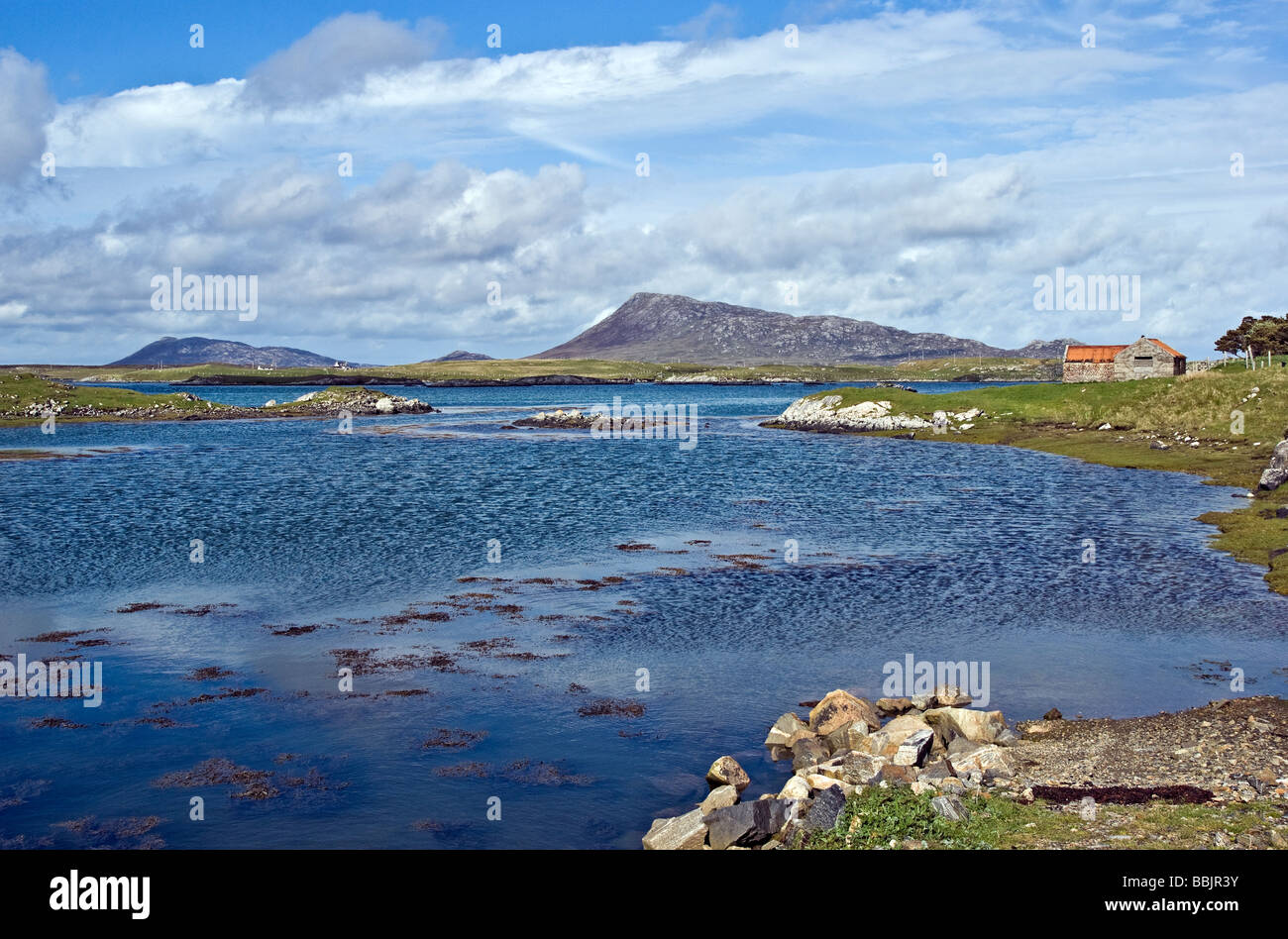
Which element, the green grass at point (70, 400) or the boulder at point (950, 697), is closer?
the boulder at point (950, 697)

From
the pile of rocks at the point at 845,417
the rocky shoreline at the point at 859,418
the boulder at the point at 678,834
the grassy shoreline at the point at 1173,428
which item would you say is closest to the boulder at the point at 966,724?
the boulder at the point at 678,834

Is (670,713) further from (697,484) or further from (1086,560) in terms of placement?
(697,484)

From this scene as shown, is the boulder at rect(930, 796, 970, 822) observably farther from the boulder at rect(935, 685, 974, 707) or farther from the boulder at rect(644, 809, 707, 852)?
the boulder at rect(935, 685, 974, 707)

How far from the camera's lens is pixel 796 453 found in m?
101

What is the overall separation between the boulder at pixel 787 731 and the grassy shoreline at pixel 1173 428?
24.2m

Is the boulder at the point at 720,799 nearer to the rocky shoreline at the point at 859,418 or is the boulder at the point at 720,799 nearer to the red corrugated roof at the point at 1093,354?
the rocky shoreline at the point at 859,418

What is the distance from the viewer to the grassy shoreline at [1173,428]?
4781 centimetres

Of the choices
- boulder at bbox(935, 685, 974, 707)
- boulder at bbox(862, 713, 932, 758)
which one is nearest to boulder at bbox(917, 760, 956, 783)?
boulder at bbox(862, 713, 932, 758)

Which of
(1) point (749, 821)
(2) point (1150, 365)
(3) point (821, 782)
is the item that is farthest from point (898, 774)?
(2) point (1150, 365)

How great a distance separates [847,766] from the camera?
65.1 feet

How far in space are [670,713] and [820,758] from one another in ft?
15.8

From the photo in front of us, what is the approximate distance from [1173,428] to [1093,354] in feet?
170

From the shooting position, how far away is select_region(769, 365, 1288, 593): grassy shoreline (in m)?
47.8

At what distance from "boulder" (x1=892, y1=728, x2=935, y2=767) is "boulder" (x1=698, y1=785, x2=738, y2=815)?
3754 mm
